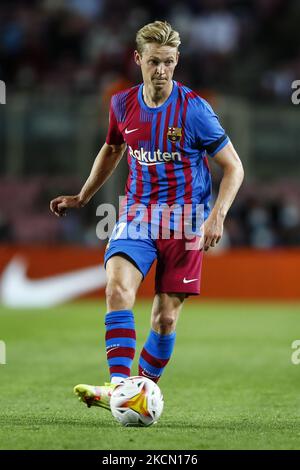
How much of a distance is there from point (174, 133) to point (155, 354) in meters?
1.29

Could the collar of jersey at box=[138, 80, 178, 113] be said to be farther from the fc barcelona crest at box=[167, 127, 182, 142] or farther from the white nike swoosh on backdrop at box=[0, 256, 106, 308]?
the white nike swoosh on backdrop at box=[0, 256, 106, 308]

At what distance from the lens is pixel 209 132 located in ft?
19.5

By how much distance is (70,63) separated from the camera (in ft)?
63.2

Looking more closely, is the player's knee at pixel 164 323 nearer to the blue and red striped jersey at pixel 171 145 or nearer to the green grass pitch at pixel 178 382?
the green grass pitch at pixel 178 382

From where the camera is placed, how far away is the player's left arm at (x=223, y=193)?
18.3ft

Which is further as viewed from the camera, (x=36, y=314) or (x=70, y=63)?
(x=70, y=63)

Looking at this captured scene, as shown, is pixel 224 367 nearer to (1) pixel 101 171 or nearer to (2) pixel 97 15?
(1) pixel 101 171

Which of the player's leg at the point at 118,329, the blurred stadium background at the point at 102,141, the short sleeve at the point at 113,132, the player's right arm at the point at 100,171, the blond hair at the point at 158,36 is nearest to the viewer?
the player's leg at the point at 118,329

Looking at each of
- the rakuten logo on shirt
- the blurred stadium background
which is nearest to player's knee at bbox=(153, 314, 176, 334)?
the rakuten logo on shirt

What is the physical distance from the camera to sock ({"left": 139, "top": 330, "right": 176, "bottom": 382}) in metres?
6.16

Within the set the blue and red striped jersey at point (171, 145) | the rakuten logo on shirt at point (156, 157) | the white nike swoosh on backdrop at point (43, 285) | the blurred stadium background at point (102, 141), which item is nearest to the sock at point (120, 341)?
the blue and red striped jersey at point (171, 145)

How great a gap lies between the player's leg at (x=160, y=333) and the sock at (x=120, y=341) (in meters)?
0.31

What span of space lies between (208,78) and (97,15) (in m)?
2.88

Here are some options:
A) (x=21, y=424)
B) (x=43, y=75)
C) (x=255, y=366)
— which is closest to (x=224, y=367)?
(x=255, y=366)
